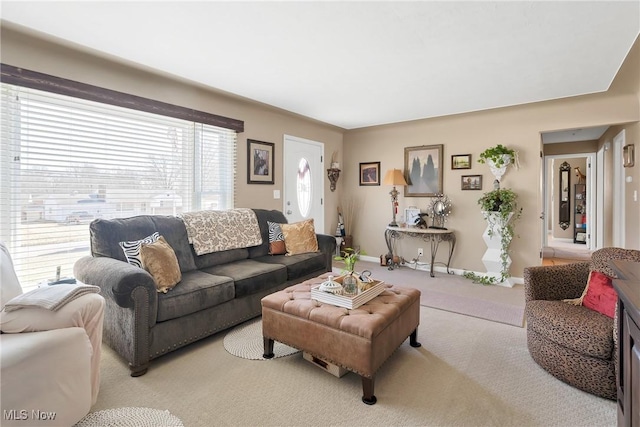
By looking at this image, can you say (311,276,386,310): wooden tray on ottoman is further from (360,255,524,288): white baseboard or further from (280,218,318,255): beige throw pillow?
(360,255,524,288): white baseboard

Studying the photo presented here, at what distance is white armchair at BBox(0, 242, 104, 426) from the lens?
1.32 m

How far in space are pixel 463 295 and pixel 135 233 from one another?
3.56m

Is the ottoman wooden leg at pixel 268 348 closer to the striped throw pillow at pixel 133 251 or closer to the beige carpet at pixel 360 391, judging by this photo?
the beige carpet at pixel 360 391

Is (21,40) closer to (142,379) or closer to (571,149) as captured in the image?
(142,379)

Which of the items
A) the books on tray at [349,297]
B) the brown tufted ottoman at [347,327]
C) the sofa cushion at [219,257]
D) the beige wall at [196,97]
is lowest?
the brown tufted ottoman at [347,327]

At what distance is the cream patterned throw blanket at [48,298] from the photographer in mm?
1550

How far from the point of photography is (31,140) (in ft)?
8.24

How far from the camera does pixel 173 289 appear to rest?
2.37 metres

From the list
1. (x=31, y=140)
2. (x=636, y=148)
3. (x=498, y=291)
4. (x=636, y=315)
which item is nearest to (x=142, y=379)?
(x=31, y=140)

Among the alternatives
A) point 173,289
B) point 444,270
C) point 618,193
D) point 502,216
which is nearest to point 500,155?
point 502,216

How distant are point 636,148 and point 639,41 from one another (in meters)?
1.59

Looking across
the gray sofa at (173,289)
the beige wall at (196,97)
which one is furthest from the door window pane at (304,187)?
the gray sofa at (173,289)

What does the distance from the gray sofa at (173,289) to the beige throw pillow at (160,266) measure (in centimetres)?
7

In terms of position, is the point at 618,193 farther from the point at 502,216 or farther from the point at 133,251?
the point at 133,251
